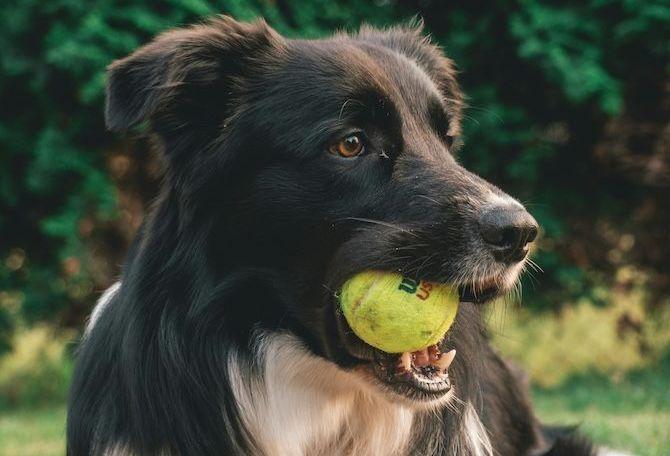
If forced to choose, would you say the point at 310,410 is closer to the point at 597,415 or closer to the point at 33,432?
the point at 597,415

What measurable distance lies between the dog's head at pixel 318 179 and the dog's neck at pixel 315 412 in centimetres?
12

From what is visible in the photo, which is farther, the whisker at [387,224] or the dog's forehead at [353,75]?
the dog's forehead at [353,75]

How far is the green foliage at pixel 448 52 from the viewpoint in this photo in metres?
6.54

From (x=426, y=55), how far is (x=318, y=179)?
1061mm

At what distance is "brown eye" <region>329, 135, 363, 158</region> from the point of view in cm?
313

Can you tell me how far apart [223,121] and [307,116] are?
1.03 ft

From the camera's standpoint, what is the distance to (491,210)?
283 centimetres

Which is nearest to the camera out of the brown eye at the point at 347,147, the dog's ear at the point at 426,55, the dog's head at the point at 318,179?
the dog's head at the point at 318,179

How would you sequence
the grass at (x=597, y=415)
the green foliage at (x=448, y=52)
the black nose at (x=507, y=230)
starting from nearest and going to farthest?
the black nose at (x=507, y=230) < the grass at (x=597, y=415) < the green foliage at (x=448, y=52)

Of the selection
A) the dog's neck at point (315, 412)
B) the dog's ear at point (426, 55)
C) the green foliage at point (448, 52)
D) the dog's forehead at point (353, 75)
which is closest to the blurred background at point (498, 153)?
the green foliage at point (448, 52)

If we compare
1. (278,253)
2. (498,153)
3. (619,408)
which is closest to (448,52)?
(498,153)

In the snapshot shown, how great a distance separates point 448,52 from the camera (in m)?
6.98

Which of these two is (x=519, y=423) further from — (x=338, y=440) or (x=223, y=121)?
(x=223, y=121)

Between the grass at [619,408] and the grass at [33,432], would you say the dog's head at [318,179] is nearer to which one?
the grass at [619,408]
